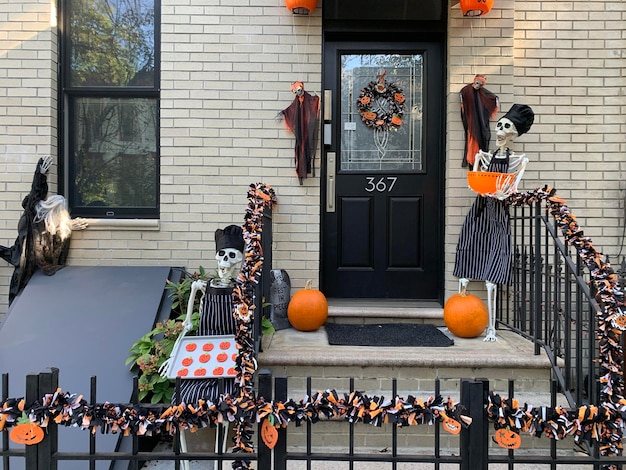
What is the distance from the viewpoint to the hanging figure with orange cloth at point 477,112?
4047mm

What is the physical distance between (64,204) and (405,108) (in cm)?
321

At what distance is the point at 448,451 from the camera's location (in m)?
2.87

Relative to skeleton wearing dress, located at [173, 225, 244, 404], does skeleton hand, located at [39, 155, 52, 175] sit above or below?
above

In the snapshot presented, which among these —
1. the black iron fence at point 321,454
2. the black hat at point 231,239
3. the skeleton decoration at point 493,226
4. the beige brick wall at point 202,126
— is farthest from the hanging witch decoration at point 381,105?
the black iron fence at point 321,454

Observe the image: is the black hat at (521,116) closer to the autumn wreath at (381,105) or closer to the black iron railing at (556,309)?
the black iron railing at (556,309)

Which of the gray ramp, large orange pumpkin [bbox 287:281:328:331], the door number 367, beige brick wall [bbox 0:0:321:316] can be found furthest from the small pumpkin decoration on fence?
the door number 367

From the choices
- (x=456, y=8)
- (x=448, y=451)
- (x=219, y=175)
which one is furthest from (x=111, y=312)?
(x=456, y=8)

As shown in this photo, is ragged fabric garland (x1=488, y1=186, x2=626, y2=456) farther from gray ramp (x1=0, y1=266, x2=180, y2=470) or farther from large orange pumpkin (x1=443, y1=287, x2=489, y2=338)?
gray ramp (x1=0, y1=266, x2=180, y2=470)

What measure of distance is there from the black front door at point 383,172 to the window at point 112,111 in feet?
5.48

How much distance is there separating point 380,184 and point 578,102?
6.33 feet

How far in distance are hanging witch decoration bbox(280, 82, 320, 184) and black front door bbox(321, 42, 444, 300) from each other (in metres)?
0.32

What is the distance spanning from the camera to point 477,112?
160 inches

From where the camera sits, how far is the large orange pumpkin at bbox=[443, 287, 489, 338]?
3586 millimetres

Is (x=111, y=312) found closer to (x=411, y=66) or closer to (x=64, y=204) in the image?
(x=64, y=204)
